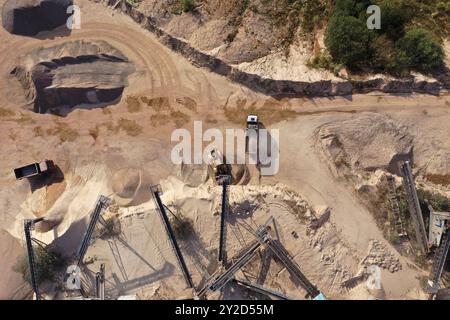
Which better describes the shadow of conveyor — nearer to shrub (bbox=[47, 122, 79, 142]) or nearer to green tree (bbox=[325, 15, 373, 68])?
shrub (bbox=[47, 122, 79, 142])

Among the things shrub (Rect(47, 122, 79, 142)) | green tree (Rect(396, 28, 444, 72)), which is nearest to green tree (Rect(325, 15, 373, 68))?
green tree (Rect(396, 28, 444, 72))

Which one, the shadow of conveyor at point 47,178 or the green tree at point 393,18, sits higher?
the green tree at point 393,18

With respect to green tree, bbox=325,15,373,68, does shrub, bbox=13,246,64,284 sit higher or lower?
lower

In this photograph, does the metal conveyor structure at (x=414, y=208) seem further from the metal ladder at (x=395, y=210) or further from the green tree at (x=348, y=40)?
the green tree at (x=348, y=40)

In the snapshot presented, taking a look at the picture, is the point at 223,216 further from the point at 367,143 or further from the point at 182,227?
the point at 367,143

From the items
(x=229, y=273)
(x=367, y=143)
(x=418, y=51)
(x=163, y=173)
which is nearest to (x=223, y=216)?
(x=229, y=273)

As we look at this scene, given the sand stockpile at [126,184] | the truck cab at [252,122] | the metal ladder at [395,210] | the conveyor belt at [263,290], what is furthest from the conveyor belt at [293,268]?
the sand stockpile at [126,184]
